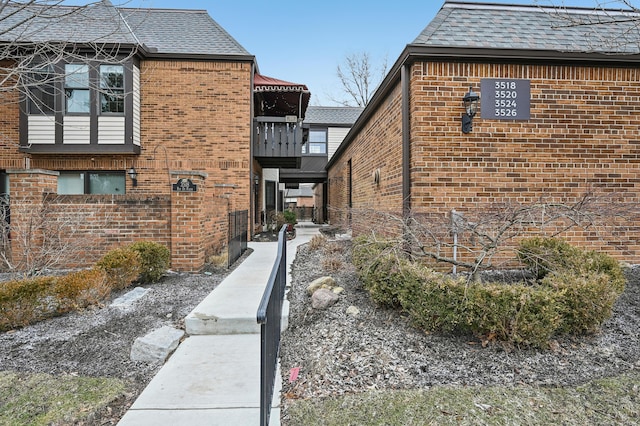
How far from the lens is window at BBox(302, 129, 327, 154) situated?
20.6 meters

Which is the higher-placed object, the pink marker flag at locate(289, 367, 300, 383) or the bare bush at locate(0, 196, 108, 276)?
the bare bush at locate(0, 196, 108, 276)

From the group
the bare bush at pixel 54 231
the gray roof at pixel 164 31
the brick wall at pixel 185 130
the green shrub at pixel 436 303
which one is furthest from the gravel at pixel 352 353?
the gray roof at pixel 164 31

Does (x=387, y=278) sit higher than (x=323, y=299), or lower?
higher

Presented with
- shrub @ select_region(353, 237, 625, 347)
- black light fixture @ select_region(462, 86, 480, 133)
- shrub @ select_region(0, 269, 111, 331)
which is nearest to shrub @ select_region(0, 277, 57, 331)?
shrub @ select_region(0, 269, 111, 331)

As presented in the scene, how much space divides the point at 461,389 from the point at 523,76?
4.88 metres

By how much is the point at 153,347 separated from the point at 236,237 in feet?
15.6

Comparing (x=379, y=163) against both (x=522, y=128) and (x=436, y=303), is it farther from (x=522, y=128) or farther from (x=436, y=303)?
(x=436, y=303)

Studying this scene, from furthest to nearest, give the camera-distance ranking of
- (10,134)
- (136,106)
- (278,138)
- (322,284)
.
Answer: (278,138), (10,134), (136,106), (322,284)

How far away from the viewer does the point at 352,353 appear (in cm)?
301

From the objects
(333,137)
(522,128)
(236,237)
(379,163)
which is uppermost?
(333,137)

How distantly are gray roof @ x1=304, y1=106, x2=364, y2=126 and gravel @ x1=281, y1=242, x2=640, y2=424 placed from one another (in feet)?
59.2

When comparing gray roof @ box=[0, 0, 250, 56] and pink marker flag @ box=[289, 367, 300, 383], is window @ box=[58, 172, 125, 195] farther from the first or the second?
pink marker flag @ box=[289, 367, 300, 383]

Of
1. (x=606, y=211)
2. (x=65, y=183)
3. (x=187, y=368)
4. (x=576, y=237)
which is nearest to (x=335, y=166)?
(x=65, y=183)

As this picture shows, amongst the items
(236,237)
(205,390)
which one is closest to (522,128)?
(205,390)
